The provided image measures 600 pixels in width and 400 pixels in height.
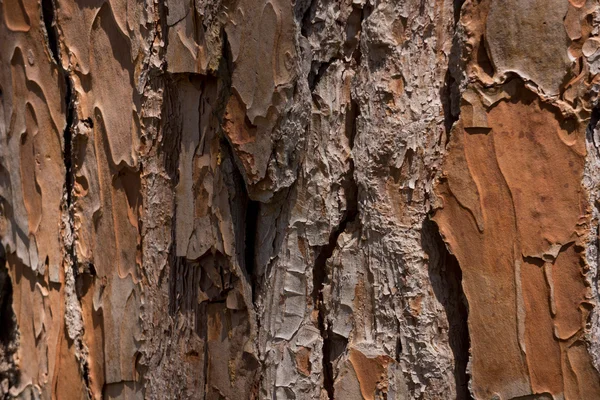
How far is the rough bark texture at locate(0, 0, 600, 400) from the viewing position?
768 millimetres

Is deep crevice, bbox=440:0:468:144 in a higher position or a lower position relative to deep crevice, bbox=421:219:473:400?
higher

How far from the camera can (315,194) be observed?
0.87 meters

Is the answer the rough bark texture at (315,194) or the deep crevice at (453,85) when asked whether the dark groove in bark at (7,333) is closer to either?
the rough bark texture at (315,194)

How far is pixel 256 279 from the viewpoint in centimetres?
92

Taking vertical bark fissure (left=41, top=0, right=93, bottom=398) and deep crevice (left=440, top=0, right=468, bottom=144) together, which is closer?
deep crevice (left=440, top=0, right=468, bottom=144)

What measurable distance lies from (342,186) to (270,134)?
12cm

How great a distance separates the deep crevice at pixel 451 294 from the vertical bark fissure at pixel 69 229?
0.58m

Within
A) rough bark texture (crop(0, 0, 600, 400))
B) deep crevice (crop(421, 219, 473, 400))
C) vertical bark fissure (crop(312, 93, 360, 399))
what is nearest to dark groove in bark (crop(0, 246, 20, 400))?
rough bark texture (crop(0, 0, 600, 400))

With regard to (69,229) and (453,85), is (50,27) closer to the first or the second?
(69,229)

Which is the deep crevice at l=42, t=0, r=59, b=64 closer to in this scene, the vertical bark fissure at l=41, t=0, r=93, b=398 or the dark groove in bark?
the vertical bark fissure at l=41, t=0, r=93, b=398

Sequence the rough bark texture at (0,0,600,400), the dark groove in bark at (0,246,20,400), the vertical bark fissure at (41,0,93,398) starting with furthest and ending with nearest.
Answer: the dark groove in bark at (0,246,20,400)
the vertical bark fissure at (41,0,93,398)
the rough bark texture at (0,0,600,400)

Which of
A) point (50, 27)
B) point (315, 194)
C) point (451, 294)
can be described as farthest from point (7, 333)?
point (451, 294)

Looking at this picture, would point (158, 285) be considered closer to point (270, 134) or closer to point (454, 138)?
point (270, 134)

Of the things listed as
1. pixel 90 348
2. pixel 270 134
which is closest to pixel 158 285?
pixel 90 348
